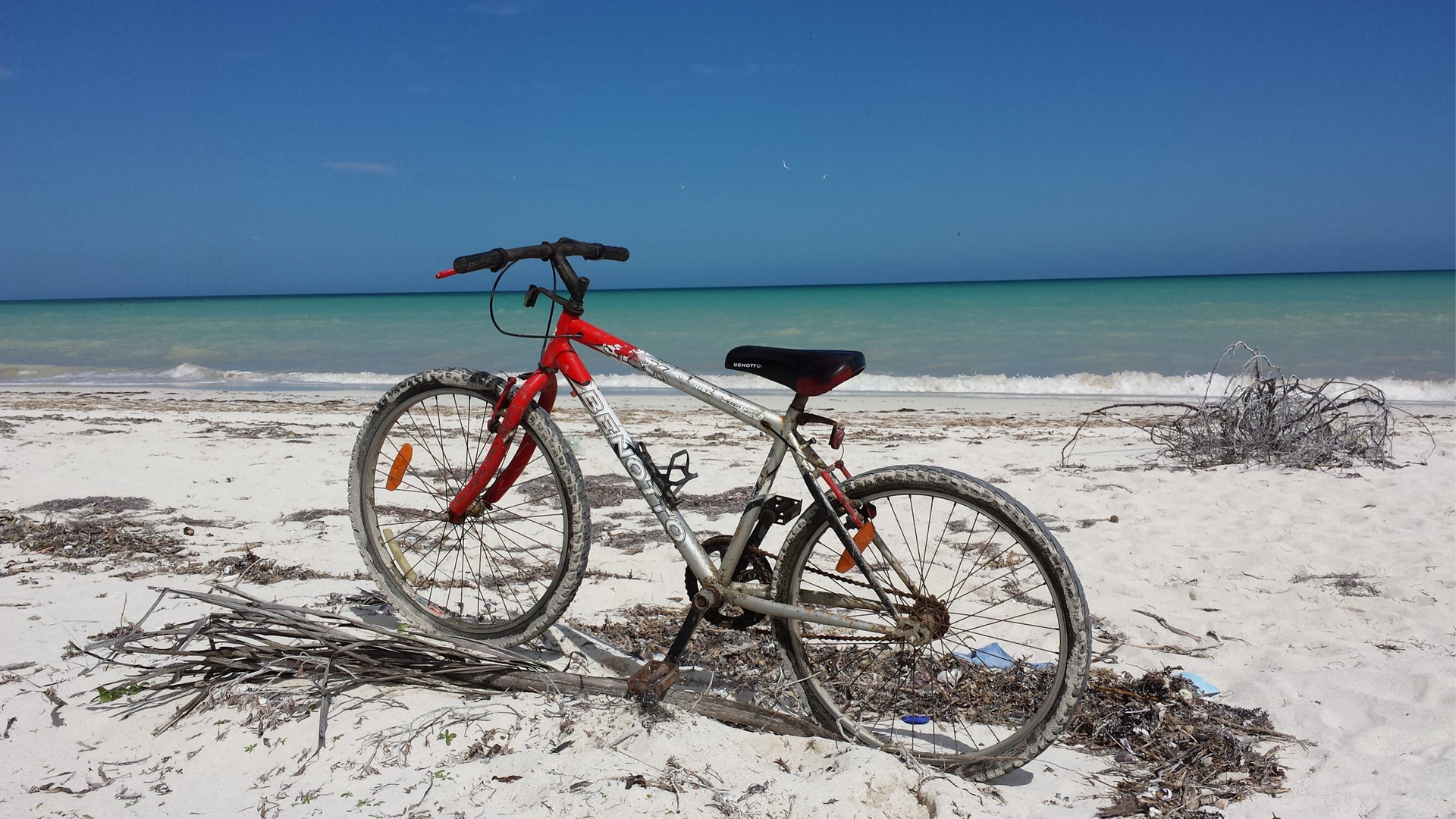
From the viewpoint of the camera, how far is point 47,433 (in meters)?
7.10

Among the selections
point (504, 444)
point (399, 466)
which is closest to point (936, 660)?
point (504, 444)

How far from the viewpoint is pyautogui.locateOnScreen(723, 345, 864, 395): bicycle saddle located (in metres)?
2.34

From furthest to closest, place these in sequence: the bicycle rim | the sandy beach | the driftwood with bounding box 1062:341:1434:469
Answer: the driftwood with bounding box 1062:341:1434:469 → the bicycle rim → the sandy beach

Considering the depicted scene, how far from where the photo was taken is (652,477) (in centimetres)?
269

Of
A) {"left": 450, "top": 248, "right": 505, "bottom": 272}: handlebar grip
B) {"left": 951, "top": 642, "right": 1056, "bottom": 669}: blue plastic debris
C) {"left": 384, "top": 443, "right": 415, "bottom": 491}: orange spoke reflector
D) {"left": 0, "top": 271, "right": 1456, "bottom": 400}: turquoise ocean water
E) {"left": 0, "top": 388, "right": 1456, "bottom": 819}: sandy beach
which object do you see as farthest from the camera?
{"left": 0, "top": 271, "right": 1456, "bottom": 400}: turquoise ocean water

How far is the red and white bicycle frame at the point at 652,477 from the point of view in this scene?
92.9 inches

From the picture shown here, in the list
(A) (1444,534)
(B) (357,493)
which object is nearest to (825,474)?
(B) (357,493)

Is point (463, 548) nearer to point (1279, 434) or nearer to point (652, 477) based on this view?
point (652, 477)

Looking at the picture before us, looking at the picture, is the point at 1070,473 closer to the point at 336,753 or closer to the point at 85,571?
the point at 336,753

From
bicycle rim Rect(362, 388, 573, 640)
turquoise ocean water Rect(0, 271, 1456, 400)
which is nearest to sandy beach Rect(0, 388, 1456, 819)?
bicycle rim Rect(362, 388, 573, 640)

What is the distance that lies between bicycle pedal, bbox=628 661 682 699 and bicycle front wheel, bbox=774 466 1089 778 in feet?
1.17

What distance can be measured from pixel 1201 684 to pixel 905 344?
734 inches

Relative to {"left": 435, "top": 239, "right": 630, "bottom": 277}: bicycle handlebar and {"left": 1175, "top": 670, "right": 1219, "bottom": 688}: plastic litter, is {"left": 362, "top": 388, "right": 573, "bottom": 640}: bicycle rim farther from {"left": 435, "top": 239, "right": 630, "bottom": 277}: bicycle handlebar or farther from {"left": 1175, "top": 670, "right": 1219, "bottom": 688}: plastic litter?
{"left": 1175, "top": 670, "right": 1219, "bottom": 688}: plastic litter

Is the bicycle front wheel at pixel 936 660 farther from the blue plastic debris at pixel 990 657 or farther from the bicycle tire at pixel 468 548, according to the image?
the bicycle tire at pixel 468 548
